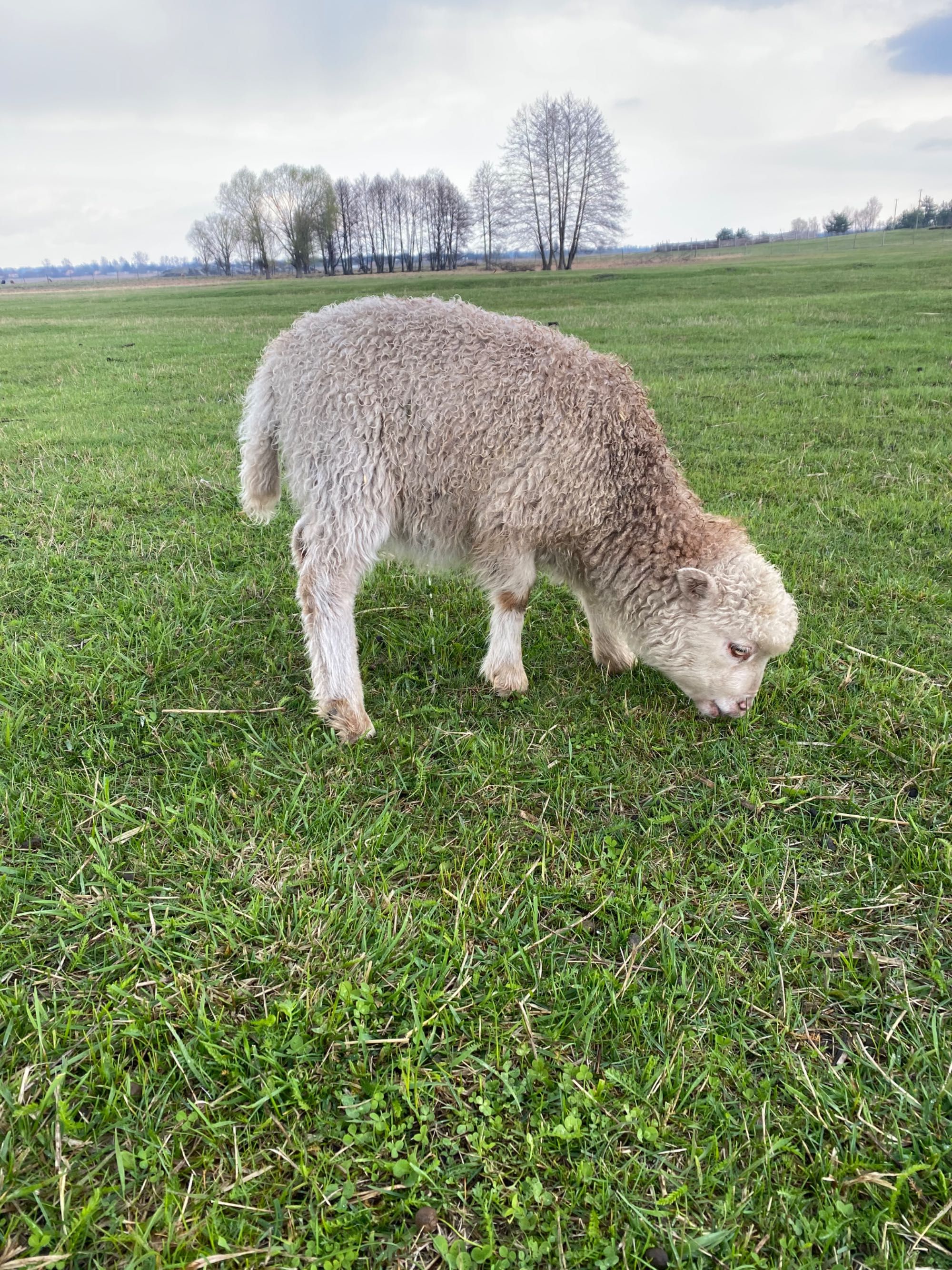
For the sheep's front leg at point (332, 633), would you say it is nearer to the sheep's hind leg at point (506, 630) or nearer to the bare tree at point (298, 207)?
the sheep's hind leg at point (506, 630)

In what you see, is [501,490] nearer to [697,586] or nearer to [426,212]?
[697,586]

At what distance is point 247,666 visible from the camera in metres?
4.37

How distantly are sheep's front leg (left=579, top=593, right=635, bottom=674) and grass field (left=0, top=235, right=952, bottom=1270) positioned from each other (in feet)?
0.32

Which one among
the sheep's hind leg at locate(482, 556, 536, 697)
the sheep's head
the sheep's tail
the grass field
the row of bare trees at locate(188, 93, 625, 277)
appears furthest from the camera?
the row of bare trees at locate(188, 93, 625, 277)

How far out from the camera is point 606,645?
4582 mm

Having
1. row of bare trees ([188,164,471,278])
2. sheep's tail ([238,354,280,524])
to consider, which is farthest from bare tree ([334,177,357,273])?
sheep's tail ([238,354,280,524])

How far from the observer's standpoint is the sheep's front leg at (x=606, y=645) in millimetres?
4488

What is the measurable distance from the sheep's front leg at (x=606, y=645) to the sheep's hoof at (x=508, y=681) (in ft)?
1.93

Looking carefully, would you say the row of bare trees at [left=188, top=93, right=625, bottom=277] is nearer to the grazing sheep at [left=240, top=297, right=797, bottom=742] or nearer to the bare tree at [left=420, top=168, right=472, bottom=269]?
the bare tree at [left=420, top=168, right=472, bottom=269]

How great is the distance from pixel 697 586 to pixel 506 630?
3.60 ft

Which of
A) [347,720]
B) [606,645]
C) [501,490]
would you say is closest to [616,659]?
[606,645]

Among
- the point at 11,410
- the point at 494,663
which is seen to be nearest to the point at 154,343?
the point at 11,410

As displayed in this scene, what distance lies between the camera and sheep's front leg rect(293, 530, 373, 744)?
392 centimetres

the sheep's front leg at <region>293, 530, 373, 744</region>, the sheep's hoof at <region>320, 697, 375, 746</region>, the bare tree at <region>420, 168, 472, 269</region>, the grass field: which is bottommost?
the grass field
